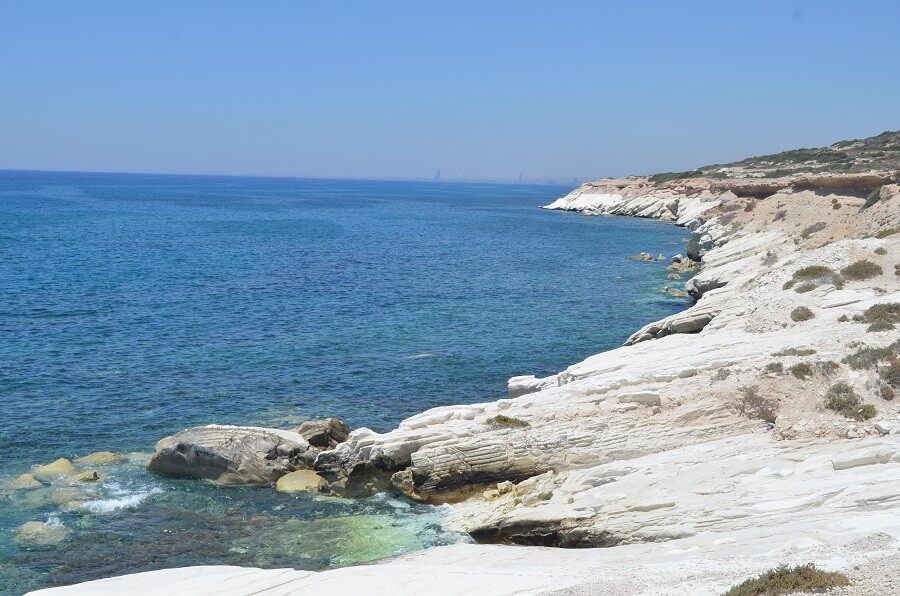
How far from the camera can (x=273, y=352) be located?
124ft

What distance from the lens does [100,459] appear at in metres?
25.3

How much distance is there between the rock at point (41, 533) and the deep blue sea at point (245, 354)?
0.70 ft

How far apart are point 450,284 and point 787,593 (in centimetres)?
4864

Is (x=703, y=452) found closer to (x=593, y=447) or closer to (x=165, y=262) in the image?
(x=593, y=447)

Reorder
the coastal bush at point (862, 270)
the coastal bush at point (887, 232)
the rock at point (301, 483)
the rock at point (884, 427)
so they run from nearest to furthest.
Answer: the rock at point (884, 427), the rock at point (301, 483), the coastal bush at point (862, 270), the coastal bush at point (887, 232)

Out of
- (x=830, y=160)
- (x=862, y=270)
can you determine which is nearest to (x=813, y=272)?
(x=862, y=270)

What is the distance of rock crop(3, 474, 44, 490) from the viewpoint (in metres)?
23.2

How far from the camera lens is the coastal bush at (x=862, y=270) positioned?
32.3 metres

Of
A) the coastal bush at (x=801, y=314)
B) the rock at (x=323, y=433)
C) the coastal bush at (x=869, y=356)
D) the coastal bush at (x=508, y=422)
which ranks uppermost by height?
the coastal bush at (x=801, y=314)

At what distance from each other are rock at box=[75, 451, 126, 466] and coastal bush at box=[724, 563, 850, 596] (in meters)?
20.1

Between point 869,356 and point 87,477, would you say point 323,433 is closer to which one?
point 87,477

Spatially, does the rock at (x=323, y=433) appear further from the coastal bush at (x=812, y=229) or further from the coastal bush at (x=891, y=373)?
the coastal bush at (x=812, y=229)

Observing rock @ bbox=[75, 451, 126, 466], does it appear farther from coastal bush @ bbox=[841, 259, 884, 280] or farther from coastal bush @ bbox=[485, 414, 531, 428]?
coastal bush @ bbox=[841, 259, 884, 280]

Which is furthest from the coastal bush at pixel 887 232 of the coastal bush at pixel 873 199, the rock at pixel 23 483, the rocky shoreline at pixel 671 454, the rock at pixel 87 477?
the rock at pixel 23 483
